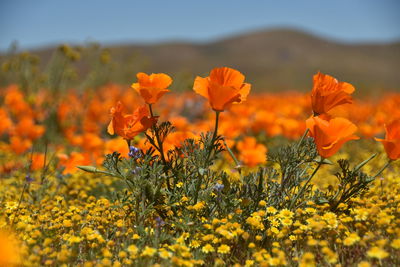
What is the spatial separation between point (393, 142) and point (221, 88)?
98 cm

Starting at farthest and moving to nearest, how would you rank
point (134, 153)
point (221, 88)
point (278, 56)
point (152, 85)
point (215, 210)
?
point (278, 56) → point (215, 210) → point (134, 153) → point (152, 85) → point (221, 88)

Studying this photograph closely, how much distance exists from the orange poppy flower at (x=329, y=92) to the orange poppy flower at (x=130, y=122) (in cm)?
91

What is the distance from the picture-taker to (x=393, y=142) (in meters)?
2.02

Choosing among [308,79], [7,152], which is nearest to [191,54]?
[308,79]

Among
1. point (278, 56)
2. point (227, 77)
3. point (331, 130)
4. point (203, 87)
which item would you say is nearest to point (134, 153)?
point (203, 87)

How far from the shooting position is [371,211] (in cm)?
202

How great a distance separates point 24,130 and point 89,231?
10.1 ft

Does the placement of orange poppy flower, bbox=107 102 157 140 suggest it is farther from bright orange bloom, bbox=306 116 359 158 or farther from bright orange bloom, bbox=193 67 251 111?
bright orange bloom, bbox=306 116 359 158

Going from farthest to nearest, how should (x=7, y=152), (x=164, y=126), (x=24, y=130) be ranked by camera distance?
(x=7, y=152) → (x=24, y=130) → (x=164, y=126)

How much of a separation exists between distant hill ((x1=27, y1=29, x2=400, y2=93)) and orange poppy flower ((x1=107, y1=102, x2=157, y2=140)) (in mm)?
38438

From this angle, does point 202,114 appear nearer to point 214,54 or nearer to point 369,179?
point 369,179

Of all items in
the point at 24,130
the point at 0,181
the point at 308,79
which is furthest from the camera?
the point at 308,79

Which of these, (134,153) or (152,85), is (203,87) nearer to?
(152,85)

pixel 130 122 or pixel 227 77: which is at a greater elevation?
pixel 227 77
